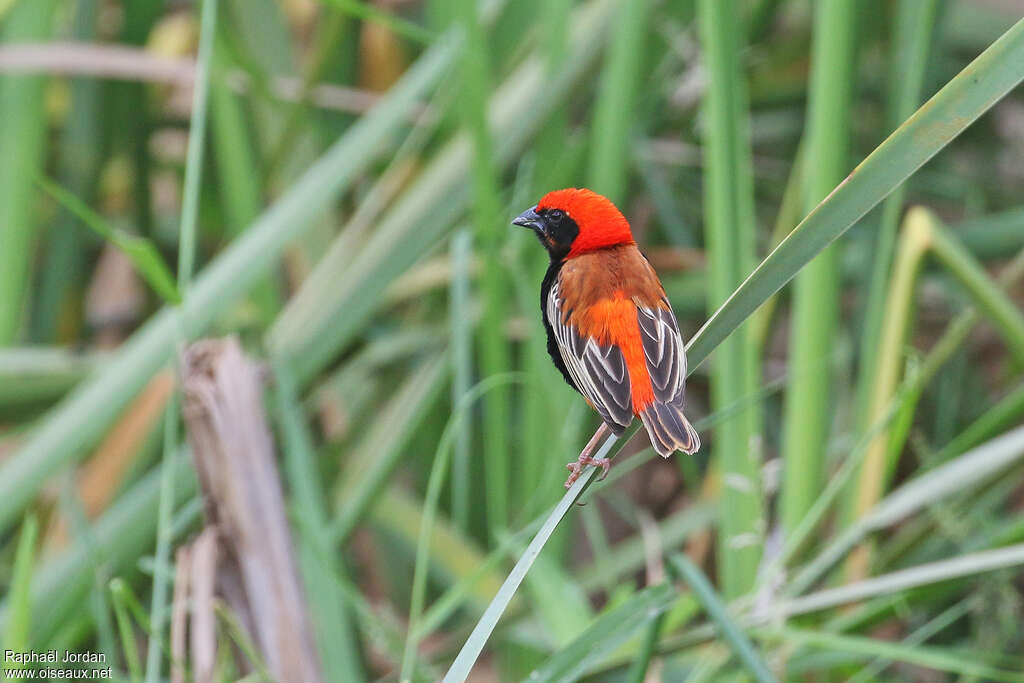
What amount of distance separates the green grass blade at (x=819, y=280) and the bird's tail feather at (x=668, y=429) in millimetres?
628

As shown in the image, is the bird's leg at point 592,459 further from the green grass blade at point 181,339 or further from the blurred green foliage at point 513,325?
the green grass blade at point 181,339

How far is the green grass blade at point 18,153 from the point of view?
2438 millimetres

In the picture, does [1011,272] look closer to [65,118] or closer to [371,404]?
[371,404]

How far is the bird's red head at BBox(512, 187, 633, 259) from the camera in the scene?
1475 millimetres

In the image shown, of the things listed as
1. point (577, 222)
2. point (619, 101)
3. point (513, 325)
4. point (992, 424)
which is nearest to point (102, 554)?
point (513, 325)

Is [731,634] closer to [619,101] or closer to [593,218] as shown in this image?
[593,218]

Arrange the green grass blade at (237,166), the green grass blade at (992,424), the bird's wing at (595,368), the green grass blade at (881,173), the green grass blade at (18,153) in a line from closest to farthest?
1. the green grass blade at (881,173)
2. the bird's wing at (595,368)
3. the green grass blade at (992,424)
4. the green grass blade at (18,153)
5. the green grass blade at (237,166)

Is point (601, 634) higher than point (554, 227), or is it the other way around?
point (554, 227)

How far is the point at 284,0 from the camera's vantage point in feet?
11.9

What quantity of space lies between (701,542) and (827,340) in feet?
3.02

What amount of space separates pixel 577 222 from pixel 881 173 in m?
0.56

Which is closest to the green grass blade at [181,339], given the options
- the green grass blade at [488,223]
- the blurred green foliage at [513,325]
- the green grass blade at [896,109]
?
the blurred green foliage at [513,325]

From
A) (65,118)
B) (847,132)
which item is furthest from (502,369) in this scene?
(65,118)

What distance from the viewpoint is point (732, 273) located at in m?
1.85
